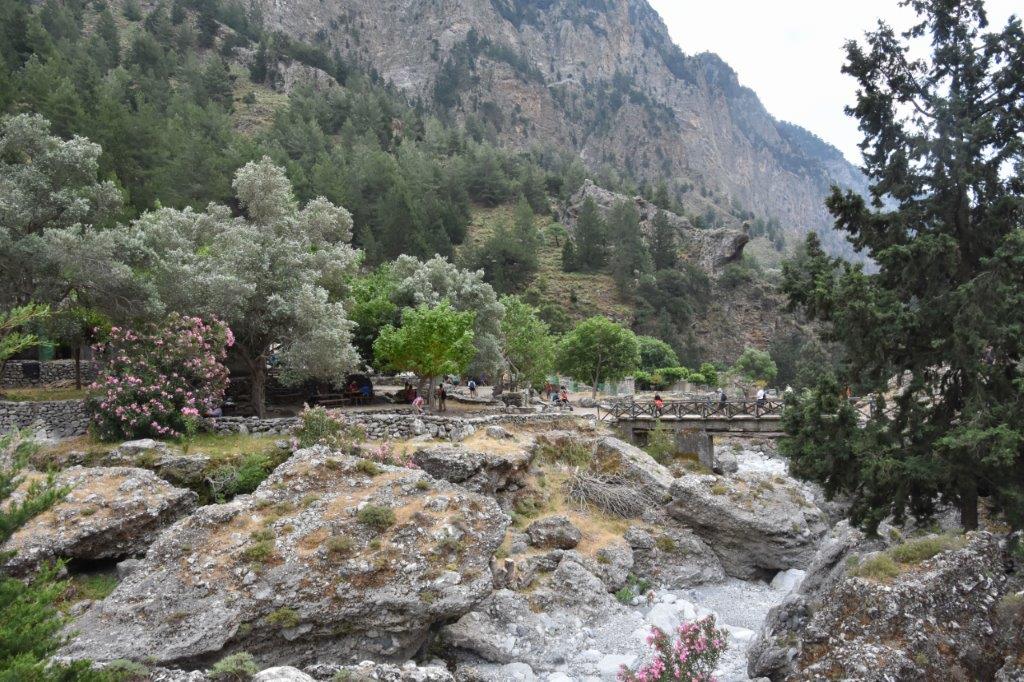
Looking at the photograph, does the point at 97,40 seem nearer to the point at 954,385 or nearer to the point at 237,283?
the point at 237,283

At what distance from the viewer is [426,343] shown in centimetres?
2547

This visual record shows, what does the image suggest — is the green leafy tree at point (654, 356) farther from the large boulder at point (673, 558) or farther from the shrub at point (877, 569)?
the shrub at point (877, 569)

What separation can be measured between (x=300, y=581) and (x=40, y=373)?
2041cm

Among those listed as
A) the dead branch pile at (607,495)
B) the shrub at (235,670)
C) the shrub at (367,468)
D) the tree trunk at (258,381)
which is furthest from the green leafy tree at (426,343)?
the shrub at (235,670)

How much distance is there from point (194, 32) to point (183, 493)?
4473 inches

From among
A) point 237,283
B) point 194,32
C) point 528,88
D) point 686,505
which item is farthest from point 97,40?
point 528,88

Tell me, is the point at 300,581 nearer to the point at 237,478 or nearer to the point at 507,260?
the point at 237,478

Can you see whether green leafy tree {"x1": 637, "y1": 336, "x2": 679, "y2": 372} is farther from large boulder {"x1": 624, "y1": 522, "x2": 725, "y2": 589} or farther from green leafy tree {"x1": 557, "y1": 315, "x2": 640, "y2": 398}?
large boulder {"x1": 624, "y1": 522, "x2": 725, "y2": 589}

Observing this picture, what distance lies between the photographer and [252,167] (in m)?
27.7

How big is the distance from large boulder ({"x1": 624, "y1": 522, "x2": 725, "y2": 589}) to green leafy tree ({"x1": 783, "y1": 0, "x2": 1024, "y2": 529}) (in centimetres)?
746

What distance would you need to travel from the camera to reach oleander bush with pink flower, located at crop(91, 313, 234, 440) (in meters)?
19.4

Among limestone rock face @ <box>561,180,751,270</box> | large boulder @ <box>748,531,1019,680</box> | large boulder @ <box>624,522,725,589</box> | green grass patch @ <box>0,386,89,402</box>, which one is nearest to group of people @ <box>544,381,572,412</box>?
large boulder @ <box>624,522,725,589</box>

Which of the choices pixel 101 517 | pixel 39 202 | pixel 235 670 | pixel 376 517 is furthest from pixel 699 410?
pixel 39 202

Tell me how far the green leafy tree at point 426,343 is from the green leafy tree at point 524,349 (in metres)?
10.7
